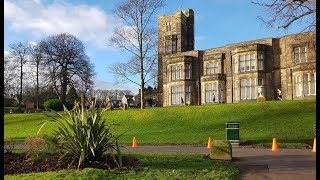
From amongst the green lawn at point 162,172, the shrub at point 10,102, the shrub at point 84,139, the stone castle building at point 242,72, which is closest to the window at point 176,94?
the stone castle building at point 242,72

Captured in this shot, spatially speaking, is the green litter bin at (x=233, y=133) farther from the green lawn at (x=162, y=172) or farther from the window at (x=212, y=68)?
the window at (x=212, y=68)

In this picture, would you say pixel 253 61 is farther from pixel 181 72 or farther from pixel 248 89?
pixel 181 72

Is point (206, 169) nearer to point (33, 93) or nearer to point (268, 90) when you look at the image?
point (268, 90)

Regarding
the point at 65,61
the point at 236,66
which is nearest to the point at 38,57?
the point at 65,61

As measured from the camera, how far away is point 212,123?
30750 millimetres

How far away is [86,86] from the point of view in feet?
234

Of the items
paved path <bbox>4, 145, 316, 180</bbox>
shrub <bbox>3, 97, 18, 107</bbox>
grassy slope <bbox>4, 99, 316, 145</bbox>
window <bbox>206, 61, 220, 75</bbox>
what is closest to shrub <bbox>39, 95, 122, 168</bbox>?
paved path <bbox>4, 145, 316, 180</bbox>

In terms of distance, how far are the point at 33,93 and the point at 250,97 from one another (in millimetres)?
41133

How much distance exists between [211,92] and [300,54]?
11949 mm

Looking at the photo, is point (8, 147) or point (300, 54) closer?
point (8, 147)

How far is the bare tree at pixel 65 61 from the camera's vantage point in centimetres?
6855

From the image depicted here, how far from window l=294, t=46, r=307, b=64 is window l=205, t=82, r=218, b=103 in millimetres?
10365

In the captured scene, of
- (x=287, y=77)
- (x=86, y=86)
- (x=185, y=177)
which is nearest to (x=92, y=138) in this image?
(x=185, y=177)

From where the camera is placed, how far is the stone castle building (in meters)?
43.8
